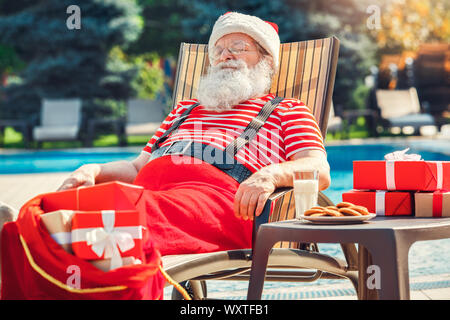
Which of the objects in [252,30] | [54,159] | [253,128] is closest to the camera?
[253,128]

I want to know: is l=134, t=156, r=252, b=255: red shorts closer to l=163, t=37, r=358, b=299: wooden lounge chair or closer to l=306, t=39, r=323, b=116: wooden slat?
l=163, t=37, r=358, b=299: wooden lounge chair

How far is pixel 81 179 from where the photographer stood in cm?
230

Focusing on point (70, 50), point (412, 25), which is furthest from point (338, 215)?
point (412, 25)

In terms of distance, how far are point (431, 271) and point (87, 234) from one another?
263 centimetres

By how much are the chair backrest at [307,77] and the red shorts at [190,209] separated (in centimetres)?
68

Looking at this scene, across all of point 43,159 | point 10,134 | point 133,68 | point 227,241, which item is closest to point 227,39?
point 227,241

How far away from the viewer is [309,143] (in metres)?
2.36

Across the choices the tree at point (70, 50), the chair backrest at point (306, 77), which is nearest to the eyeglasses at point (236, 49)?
the chair backrest at point (306, 77)

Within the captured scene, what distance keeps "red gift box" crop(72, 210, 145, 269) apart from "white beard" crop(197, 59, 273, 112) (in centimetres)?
123

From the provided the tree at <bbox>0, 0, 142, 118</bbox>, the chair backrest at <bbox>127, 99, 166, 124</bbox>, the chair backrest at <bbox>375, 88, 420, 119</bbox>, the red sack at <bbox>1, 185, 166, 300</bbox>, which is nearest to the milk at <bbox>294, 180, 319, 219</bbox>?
the red sack at <bbox>1, 185, 166, 300</bbox>

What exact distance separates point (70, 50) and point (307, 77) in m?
14.5

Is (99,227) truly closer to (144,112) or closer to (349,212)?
(349,212)

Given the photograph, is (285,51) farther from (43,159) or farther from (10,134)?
(10,134)

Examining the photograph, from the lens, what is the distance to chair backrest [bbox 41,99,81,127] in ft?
45.9
